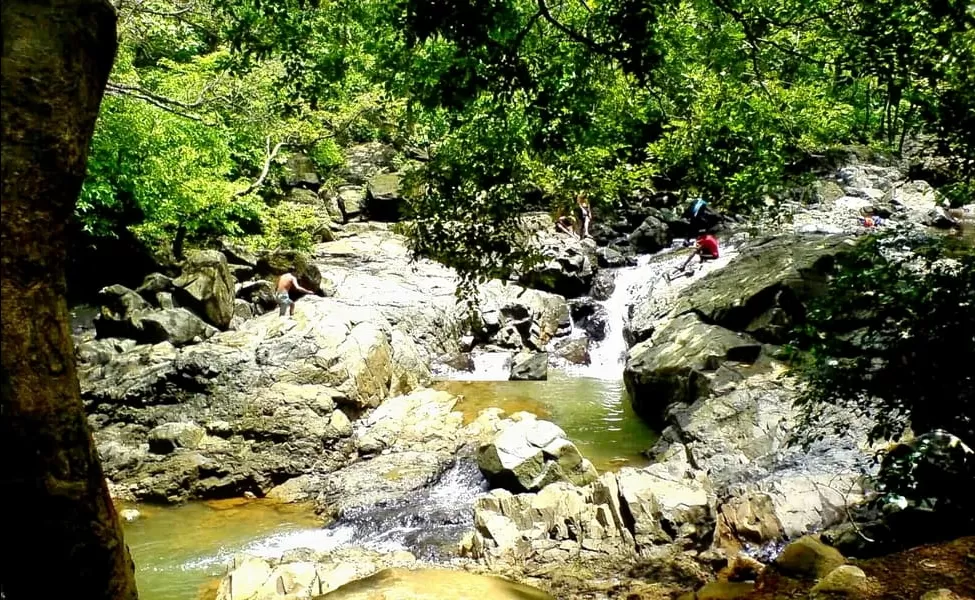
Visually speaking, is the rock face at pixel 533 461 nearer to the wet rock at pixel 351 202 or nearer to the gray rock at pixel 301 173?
the wet rock at pixel 351 202

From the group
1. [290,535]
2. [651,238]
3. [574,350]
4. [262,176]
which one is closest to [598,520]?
[290,535]

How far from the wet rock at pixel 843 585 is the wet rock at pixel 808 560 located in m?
0.76

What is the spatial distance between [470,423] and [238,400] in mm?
4132

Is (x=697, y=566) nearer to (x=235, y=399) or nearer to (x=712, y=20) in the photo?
(x=712, y=20)

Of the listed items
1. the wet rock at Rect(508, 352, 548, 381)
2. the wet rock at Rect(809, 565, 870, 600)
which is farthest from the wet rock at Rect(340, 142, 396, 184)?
the wet rock at Rect(809, 565, 870, 600)

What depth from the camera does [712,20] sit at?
6.28 m

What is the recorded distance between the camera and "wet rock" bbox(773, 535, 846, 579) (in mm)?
5238

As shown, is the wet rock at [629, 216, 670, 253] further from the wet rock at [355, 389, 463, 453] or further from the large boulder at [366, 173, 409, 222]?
the wet rock at [355, 389, 463, 453]

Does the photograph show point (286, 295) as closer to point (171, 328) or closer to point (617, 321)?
point (171, 328)

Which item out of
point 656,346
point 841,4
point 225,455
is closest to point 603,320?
point 656,346

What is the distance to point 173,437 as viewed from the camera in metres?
10.1

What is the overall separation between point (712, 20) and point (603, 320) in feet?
40.6

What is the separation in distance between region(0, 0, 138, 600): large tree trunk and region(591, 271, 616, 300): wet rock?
59.1 feet

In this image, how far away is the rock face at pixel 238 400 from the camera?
961 centimetres
